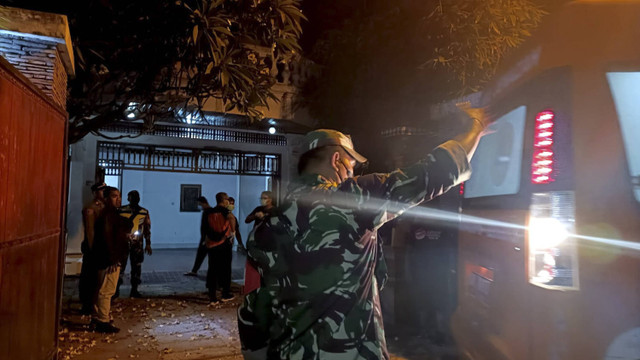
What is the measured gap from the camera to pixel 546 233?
2.84 metres

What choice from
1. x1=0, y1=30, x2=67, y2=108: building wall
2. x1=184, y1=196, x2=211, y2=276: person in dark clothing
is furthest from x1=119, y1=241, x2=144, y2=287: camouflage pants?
x1=0, y1=30, x2=67, y2=108: building wall

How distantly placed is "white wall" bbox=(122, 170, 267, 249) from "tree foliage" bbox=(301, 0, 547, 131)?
5377mm

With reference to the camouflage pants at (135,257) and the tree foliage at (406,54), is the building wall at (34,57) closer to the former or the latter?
the camouflage pants at (135,257)

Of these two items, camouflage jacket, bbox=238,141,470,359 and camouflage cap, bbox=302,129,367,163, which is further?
camouflage cap, bbox=302,129,367,163

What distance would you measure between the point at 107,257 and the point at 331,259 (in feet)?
15.6

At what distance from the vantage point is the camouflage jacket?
1613mm

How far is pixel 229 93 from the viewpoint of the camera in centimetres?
521

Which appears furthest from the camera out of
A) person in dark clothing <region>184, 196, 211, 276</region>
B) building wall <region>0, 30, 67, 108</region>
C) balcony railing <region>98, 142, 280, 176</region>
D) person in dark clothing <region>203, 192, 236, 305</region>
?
balcony railing <region>98, 142, 280, 176</region>

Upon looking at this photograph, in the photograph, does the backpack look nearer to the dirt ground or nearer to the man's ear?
the dirt ground

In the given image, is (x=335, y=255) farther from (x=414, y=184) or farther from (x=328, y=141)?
(x=328, y=141)

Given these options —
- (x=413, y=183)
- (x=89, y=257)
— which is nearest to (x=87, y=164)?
(x=89, y=257)

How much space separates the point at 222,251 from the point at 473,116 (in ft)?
20.2

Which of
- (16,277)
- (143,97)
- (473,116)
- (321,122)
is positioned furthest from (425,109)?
(16,277)

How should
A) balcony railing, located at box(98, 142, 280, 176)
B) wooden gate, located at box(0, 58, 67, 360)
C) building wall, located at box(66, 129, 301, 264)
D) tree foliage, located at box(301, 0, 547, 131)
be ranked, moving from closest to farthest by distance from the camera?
wooden gate, located at box(0, 58, 67, 360)
tree foliage, located at box(301, 0, 547, 131)
building wall, located at box(66, 129, 301, 264)
balcony railing, located at box(98, 142, 280, 176)
